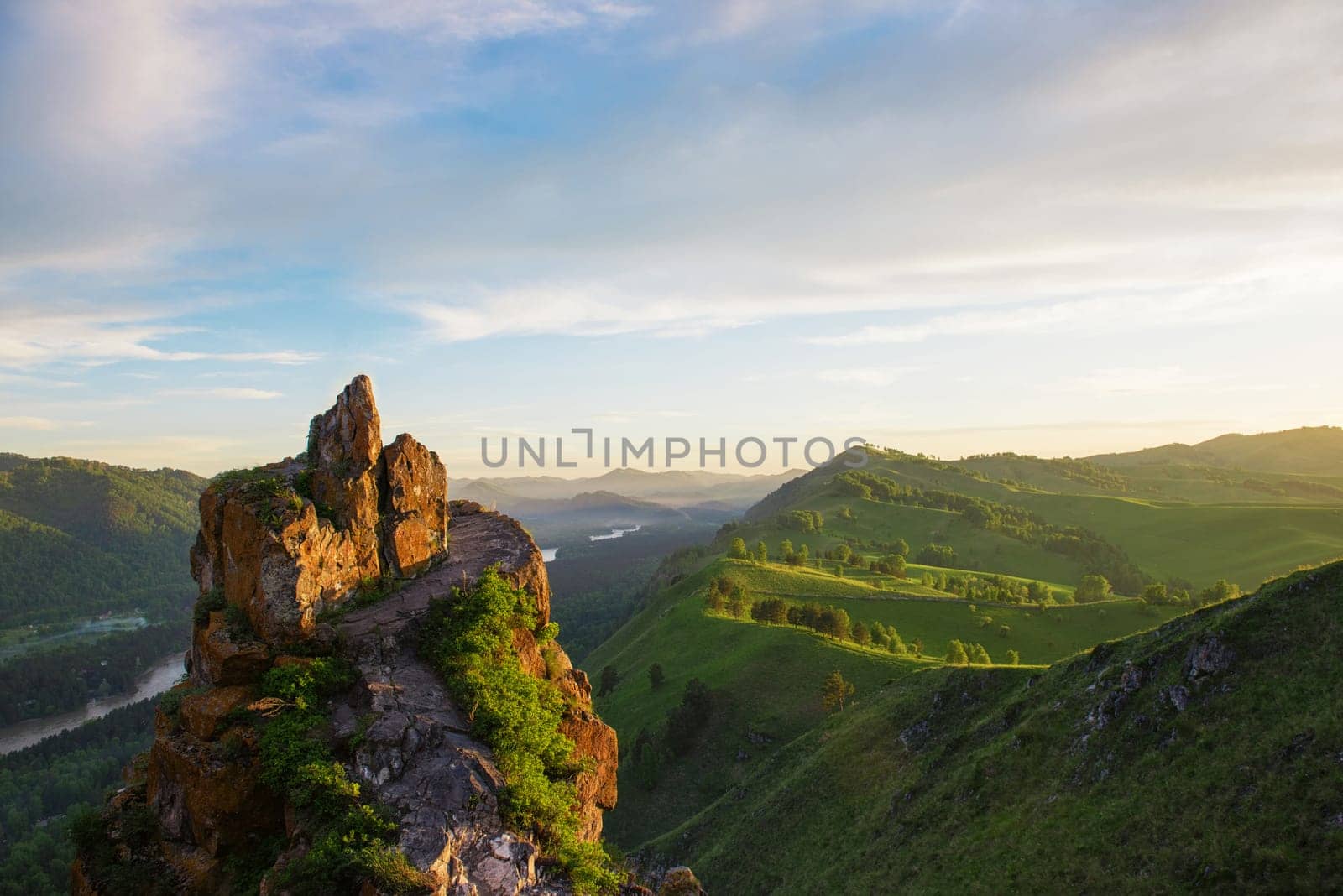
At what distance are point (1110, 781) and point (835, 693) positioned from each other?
138 ft

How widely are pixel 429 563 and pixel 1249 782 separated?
3772cm

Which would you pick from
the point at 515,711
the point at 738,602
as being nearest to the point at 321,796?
the point at 515,711

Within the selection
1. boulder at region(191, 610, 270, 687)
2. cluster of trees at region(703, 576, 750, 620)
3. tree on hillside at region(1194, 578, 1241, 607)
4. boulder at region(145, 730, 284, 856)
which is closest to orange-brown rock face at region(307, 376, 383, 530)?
boulder at region(191, 610, 270, 687)

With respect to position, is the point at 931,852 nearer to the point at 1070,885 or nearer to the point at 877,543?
the point at 1070,885

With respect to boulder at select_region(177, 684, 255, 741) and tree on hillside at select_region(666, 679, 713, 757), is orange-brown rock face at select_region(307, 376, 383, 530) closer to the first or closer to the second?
boulder at select_region(177, 684, 255, 741)

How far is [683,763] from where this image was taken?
82938 millimetres

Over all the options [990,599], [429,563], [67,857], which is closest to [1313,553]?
[990,599]

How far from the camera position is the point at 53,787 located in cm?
12019

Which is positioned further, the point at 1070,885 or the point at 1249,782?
the point at 1070,885

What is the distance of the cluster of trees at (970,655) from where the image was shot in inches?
3391

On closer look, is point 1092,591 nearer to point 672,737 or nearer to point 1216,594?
point 1216,594

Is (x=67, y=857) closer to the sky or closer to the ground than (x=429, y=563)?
closer to the ground

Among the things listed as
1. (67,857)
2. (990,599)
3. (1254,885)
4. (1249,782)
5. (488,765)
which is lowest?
(67,857)

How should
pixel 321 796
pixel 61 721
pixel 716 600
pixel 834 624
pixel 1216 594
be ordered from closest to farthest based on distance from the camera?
pixel 321 796 → pixel 834 624 → pixel 1216 594 → pixel 716 600 → pixel 61 721
